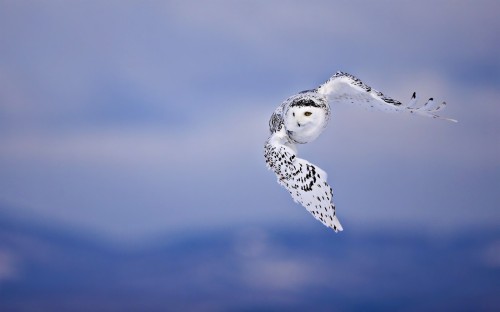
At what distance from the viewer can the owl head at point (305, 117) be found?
391 cm

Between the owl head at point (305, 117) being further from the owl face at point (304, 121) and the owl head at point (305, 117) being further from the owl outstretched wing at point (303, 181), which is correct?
the owl outstretched wing at point (303, 181)

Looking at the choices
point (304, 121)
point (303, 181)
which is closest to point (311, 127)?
point (304, 121)

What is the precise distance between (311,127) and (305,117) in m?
0.09

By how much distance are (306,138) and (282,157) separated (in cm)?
30

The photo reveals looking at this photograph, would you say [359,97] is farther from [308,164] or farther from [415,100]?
[308,164]

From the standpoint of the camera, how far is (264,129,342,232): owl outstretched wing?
3621 millimetres

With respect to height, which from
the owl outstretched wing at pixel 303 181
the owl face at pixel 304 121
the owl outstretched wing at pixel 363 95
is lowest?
the owl outstretched wing at pixel 303 181

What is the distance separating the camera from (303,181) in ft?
12.2

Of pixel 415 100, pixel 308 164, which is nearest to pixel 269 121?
pixel 308 164

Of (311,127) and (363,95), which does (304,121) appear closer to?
(311,127)

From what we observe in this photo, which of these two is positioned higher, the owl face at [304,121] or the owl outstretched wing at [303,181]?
the owl face at [304,121]

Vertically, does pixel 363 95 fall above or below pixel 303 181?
above

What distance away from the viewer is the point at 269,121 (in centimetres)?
420

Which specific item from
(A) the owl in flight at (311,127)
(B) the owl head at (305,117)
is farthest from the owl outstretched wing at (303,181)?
(B) the owl head at (305,117)
